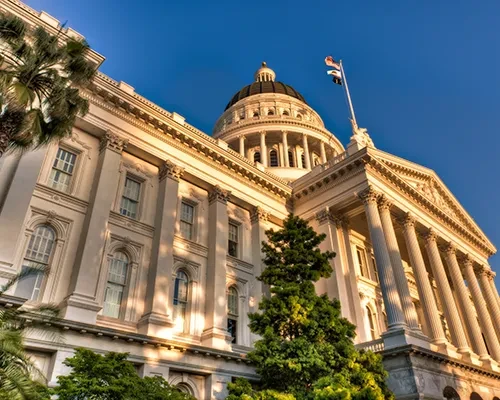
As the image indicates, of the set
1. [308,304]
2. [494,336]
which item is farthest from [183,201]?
[494,336]

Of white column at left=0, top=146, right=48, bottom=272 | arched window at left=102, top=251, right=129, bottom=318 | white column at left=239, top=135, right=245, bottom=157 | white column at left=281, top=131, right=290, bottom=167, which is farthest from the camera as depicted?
white column at left=239, top=135, right=245, bottom=157

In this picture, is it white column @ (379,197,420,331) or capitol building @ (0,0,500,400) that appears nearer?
capitol building @ (0,0,500,400)

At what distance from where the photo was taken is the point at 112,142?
65.1 feet

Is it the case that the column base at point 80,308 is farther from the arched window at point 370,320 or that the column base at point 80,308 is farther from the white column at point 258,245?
the arched window at point 370,320

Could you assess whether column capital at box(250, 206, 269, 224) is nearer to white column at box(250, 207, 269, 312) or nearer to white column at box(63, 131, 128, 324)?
white column at box(250, 207, 269, 312)

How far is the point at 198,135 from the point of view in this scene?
23250mm

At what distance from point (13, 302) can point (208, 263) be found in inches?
401

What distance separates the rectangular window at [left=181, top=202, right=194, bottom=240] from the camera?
22203 millimetres

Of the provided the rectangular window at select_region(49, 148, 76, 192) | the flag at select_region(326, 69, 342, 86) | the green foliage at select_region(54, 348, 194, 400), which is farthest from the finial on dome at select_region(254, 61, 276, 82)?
the green foliage at select_region(54, 348, 194, 400)

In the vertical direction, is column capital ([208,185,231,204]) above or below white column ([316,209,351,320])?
above

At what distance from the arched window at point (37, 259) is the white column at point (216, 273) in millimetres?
7629

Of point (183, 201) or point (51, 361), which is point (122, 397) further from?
point (183, 201)

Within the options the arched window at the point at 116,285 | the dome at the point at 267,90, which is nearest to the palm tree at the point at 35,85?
the arched window at the point at 116,285

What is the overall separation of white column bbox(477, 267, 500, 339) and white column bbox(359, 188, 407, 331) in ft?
51.4
